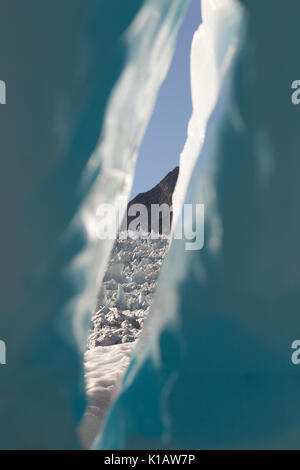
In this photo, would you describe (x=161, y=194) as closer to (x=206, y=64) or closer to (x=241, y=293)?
(x=206, y=64)

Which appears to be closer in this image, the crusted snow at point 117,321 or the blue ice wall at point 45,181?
the blue ice wall at point 45,181

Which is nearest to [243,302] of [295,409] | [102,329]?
[295,409]

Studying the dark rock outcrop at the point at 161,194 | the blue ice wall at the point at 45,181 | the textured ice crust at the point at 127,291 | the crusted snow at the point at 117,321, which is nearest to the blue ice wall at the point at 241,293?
the blue ice wall at the point at 45,181

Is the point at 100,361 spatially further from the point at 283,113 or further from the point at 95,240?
the point at 283,113

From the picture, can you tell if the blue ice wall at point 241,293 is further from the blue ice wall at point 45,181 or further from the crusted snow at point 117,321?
the crusted snow at point 117,321

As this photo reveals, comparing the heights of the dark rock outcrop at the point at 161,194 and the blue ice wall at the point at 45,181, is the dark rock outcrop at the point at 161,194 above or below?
above
